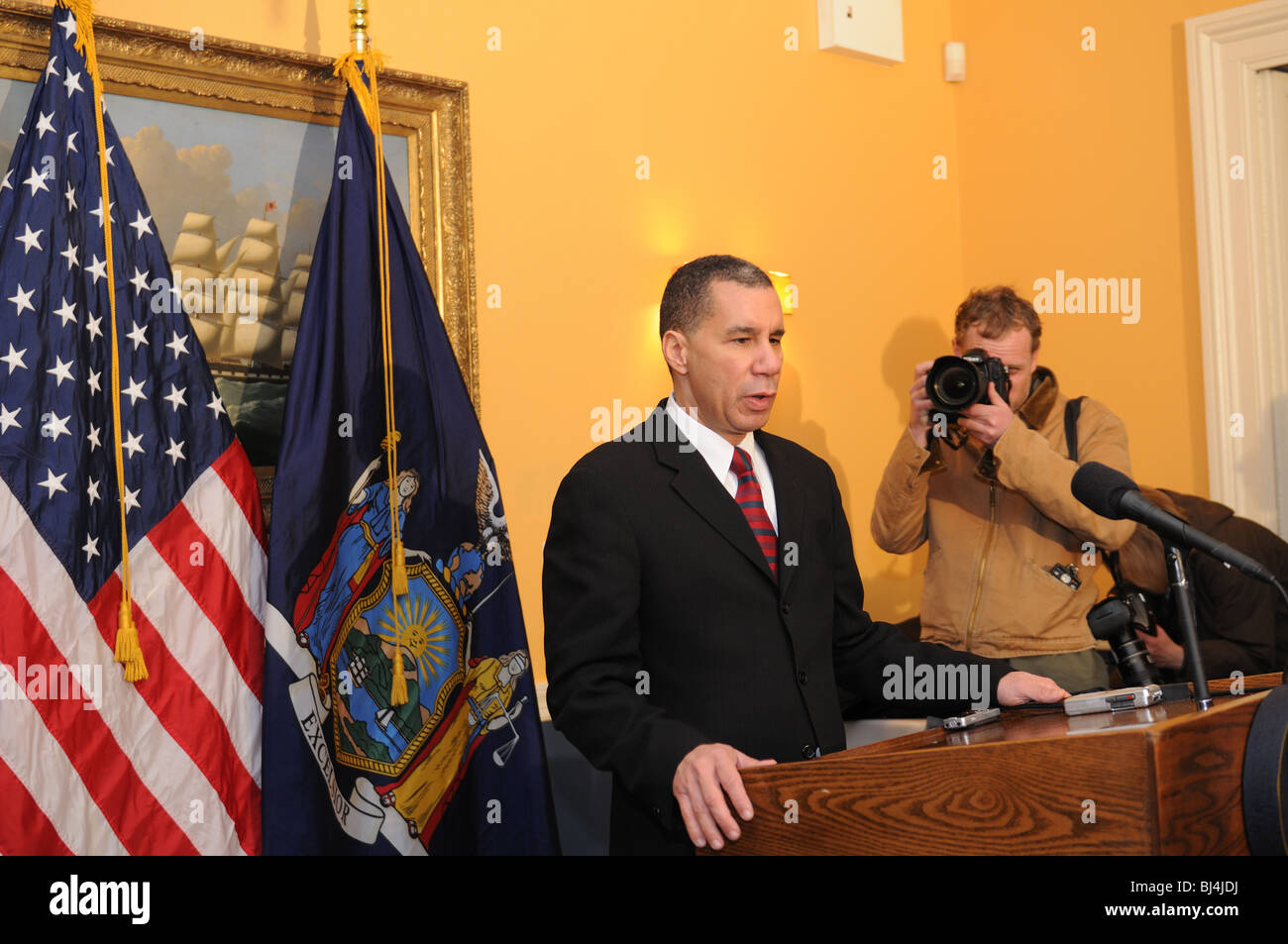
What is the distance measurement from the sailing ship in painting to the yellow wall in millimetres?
531

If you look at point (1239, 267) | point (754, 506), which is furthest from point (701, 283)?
point (1239, 267)

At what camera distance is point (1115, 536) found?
3014 mm

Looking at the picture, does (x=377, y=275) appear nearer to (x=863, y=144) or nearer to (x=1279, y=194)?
(x=863, y=144)

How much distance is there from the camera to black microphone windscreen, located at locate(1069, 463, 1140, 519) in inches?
68.6

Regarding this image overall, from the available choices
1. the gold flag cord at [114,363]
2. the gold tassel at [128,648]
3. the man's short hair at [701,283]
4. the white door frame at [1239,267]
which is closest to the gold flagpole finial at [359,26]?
the gold flag cord at [114,363]

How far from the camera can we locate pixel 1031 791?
4.34 ft

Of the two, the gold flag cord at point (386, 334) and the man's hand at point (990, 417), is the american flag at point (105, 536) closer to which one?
the gold flag cord at point (386, 334)

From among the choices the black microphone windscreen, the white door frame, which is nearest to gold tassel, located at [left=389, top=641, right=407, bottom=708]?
the black microphone windscreen

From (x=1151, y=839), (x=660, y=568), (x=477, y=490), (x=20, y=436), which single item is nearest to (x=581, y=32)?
(x=477, y=490)

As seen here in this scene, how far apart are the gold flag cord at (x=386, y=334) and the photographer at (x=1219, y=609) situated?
6.21 feet

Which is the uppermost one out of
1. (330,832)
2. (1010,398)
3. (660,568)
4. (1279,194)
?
(1279,194)

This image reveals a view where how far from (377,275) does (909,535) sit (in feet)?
4.85

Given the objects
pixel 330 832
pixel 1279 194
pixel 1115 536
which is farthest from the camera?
pixel 1279 194

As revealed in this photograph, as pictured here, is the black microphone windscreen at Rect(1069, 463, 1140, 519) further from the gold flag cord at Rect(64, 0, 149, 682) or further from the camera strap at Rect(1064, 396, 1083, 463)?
the gold flag cord at Rect(64, 0, 149, 682)
